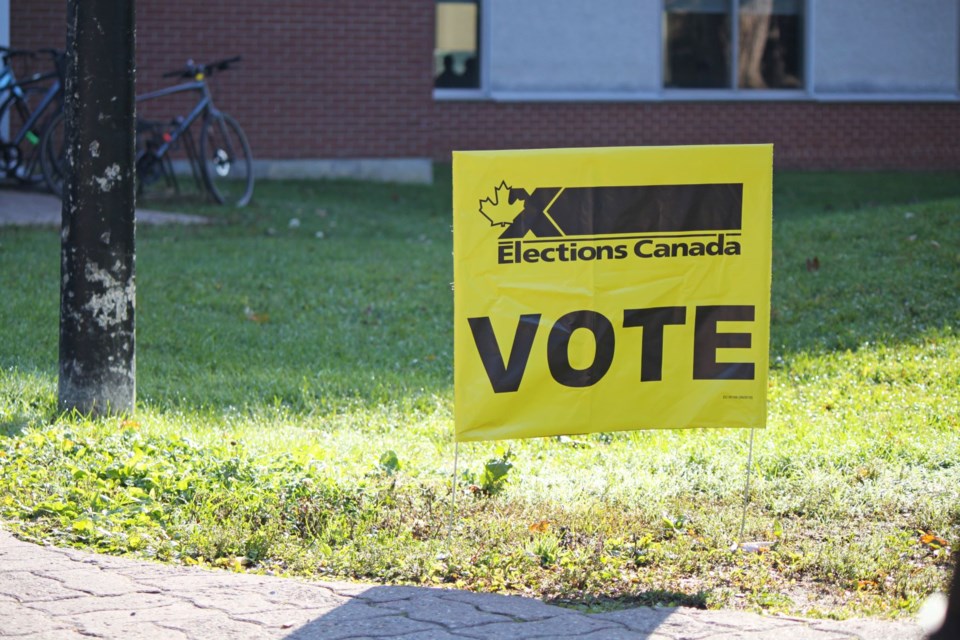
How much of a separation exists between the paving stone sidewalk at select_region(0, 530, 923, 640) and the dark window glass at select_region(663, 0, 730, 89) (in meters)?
16.7

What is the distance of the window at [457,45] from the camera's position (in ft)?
62.5

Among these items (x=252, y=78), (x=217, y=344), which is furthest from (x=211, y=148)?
(x=217, y=344)

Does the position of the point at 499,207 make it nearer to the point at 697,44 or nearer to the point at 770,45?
the point at 697,44

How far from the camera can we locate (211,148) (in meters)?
15.6

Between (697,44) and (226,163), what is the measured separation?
9.18 m

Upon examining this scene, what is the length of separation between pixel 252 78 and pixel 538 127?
4860 mm

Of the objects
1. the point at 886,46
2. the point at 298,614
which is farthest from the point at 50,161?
the point at 886,46

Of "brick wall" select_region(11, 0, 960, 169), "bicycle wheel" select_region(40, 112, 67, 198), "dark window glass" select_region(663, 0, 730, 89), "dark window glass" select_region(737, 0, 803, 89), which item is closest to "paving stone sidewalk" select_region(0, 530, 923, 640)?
"bicycle wheel" select_region(40, 112, 67, 198)

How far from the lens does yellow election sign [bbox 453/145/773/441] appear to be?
446cm

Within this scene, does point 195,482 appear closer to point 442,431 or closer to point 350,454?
point 350,454

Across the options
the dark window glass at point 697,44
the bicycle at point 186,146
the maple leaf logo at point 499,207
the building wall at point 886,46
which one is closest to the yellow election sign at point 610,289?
the maple leaf logo at point 499,207

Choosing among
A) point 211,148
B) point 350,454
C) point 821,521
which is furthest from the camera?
Answer: point 211,148

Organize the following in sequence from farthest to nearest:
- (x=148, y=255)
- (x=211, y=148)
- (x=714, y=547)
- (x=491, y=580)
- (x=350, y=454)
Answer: (x=211, y=148)
(x=148, y=255)
(x=350, y=454)
(x=714, y=547)
(x=491, y=580)

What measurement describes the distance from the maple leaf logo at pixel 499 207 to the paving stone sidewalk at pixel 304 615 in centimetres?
137
